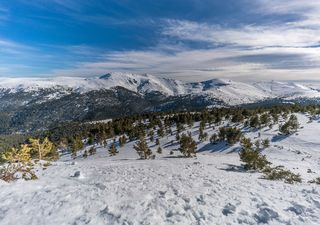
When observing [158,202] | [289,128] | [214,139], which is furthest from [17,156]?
[289,128]

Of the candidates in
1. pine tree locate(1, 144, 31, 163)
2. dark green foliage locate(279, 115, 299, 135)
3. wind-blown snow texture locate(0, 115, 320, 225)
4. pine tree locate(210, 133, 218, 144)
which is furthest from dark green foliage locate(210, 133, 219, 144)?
pine tree locate(1, 144, 31, 163)

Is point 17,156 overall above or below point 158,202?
above

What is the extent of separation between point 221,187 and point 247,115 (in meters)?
132

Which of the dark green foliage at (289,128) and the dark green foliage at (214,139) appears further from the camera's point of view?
the dark green foliage at (214,139)

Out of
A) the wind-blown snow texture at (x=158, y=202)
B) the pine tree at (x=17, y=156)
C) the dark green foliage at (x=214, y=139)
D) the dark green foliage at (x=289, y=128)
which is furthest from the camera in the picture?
the dark green foliage at (x=214, y=139)

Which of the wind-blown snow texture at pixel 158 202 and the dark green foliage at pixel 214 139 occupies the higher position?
the wind-blown snow texture at pixel 158 202

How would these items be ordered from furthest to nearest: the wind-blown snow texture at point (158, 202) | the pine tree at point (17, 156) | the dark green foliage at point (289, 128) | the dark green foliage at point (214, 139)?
the dark green foliage at point (214, 139) < the dark green foliage at point (289, 128) < the pine tree at point (17, 156) < the wind-blown snow texture at point (158, 202)

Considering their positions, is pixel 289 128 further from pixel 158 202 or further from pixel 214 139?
pixel 158 202

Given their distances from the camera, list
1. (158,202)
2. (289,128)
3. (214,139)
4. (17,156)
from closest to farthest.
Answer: (158,202), (17,156), (289,128), (214,139)

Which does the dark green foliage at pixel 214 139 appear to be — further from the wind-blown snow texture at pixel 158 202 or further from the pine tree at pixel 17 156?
the pine tree at pixel 17 156

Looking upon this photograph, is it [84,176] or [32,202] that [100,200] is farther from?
[84,176]

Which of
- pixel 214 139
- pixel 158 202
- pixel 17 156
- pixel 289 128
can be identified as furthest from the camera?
pixel 214 139

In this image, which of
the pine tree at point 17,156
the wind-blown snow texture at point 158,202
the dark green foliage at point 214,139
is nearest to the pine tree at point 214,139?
the dark green foliage at point 214,139

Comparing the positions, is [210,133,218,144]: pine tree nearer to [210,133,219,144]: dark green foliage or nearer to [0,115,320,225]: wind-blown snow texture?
[210,133,219,144]: dark green foliage
